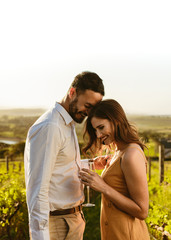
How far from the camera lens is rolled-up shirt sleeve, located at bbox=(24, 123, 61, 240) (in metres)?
2.09

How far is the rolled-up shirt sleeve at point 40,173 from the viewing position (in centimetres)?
209

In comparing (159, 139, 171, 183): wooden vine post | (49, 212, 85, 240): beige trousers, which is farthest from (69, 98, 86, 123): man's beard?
(159, 139, 171, 183): wooden vine post

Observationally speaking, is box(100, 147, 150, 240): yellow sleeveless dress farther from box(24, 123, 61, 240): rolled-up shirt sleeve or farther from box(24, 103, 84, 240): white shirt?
box(24, 123, 61, 240): rolled-up shirt sleeve

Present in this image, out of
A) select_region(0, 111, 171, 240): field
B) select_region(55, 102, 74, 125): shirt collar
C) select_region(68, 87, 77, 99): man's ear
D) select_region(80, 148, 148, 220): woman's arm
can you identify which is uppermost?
select_region(68, 87, 77, 99): man's ear

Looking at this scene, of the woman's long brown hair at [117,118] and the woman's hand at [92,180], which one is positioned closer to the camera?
the woman's hand at [92,180]

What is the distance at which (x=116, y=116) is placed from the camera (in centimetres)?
230

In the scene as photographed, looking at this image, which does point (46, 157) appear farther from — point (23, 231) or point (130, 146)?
point (23, 231)

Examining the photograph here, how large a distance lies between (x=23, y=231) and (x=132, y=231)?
243 cm

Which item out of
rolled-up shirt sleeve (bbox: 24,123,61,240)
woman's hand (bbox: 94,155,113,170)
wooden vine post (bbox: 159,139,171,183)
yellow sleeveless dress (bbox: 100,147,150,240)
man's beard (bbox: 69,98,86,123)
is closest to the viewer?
rolled-up shirt sleeve (bbox: 24,123,61,240)

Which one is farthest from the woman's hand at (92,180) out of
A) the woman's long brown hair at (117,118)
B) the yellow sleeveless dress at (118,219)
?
the woman's long brown hair at (117,118)

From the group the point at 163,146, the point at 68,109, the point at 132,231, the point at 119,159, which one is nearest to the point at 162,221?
the point at 132,231

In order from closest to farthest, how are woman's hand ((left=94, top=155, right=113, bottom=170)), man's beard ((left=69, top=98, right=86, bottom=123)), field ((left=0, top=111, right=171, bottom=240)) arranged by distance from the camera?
man's beard ((left=69, top=98, right=86, bottom=123)) < woman's hand ((left=94, top=155, right=113, bottom=170)) < field ((left=0, top=111, right=171, bottom=240))

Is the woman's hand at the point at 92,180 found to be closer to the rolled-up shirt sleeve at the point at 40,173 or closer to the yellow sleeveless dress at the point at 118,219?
the yellow sleeveless dress at the point at 118,219

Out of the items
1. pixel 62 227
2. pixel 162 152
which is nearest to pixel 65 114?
pixel 62 227
